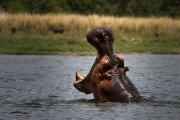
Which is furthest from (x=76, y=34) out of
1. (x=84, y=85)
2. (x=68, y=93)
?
(x=84, y=85)

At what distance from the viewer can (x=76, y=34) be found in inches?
1444

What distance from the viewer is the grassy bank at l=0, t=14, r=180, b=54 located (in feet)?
109

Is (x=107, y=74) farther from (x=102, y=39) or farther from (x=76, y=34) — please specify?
(x=76, y=34)

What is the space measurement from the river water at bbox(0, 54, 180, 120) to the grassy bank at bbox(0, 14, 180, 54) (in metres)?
6.10

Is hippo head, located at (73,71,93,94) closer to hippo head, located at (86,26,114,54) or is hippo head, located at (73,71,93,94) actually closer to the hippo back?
the hippo back

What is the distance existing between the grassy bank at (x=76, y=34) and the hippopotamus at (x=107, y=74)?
19.3 metres

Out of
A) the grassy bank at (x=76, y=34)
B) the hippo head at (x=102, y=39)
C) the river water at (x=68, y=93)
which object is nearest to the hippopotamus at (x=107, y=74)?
the hippo head at (x=102, y=39)

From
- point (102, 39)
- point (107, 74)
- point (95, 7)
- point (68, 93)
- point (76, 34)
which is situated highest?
point (102, 39)

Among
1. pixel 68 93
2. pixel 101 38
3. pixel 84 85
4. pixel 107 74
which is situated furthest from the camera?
pixel 68 93

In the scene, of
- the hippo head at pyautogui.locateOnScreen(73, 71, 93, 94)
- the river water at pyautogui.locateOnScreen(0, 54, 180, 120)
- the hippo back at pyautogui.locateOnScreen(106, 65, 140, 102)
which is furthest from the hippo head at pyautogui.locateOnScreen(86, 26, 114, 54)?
the river water at pyautogui.locateOnScreen(0, 54, 180, 120)

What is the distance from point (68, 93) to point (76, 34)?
2090 centimetres

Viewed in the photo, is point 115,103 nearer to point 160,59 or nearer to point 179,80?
point 179,80

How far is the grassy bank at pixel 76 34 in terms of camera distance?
33.2 metres

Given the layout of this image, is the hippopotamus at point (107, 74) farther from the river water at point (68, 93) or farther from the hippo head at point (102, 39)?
the river water at point (68, 93)
